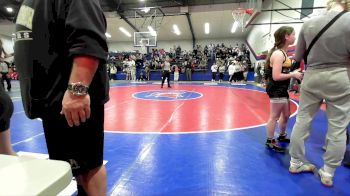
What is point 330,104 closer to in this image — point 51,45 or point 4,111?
point 51,45

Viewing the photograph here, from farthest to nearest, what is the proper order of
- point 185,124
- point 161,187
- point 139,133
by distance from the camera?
point 185,124
point 139,133
point 161,187

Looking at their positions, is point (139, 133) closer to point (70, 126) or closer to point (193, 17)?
point (70, 126)

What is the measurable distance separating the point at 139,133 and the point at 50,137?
2.49m

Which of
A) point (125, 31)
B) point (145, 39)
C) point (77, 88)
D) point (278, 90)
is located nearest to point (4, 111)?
point (77, 88)

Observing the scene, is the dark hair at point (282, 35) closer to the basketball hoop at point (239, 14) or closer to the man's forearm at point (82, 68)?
the man's forearm at point (82, 68)

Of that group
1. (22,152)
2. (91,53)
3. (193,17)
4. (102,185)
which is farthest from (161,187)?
(193,17)

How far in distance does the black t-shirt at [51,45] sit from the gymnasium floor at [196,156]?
4.04 ft

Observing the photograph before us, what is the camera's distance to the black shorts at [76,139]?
3.75 ft

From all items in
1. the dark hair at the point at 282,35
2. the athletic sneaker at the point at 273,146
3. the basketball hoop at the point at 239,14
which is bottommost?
the athletic sneaker at the point at 273,146

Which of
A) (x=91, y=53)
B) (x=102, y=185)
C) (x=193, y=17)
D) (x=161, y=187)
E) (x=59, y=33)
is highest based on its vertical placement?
(x=193, y=17)

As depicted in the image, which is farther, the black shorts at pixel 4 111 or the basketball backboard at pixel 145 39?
the basketball backboard at pixel 145 39

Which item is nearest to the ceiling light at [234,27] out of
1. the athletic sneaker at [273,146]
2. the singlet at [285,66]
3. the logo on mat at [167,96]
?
the logo on mat at [167,96]

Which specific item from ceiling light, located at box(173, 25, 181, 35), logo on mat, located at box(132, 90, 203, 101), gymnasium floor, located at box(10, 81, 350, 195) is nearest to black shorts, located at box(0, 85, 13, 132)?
gymnasium floor, located at box(10, 81, 350, 195)

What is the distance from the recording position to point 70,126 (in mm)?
1088
